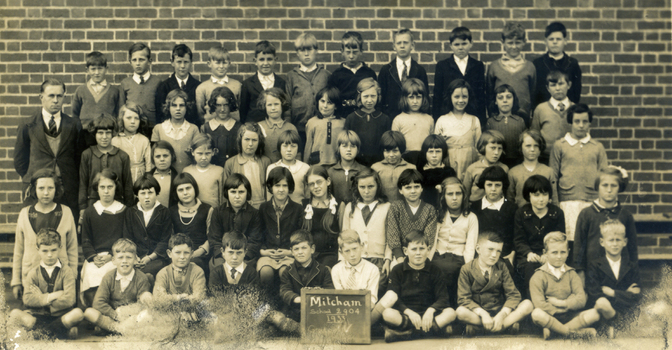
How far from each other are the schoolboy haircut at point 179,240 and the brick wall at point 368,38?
1.69 meters

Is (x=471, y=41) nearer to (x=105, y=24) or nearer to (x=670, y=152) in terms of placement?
(x=670, y=152)

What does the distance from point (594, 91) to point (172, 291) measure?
4.31 meters

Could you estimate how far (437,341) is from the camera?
5.54 m

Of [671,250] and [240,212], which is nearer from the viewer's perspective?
[240,212]

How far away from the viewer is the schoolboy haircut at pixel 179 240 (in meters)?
5.68

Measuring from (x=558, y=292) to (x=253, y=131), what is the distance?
116 inches

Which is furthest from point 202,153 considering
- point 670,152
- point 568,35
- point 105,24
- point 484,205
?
point 670,152

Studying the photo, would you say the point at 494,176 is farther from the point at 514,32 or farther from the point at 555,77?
the point at 514,32

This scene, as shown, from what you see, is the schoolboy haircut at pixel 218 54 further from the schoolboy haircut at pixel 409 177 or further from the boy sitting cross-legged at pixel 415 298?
the boy sitting cross-legged at pixel 415 298

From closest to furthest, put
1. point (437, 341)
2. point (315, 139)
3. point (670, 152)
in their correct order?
point (437, 341) → point (315, 139) → point (670, 152)

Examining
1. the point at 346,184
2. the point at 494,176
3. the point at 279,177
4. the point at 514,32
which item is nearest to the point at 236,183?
the point at 279,177

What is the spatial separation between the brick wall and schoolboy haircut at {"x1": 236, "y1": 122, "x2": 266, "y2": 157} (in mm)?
908

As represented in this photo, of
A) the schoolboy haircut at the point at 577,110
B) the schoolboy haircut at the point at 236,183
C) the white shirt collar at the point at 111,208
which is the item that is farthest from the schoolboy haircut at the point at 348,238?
the schoolboy haircut at the point at 577,110

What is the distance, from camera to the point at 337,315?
5.51m
